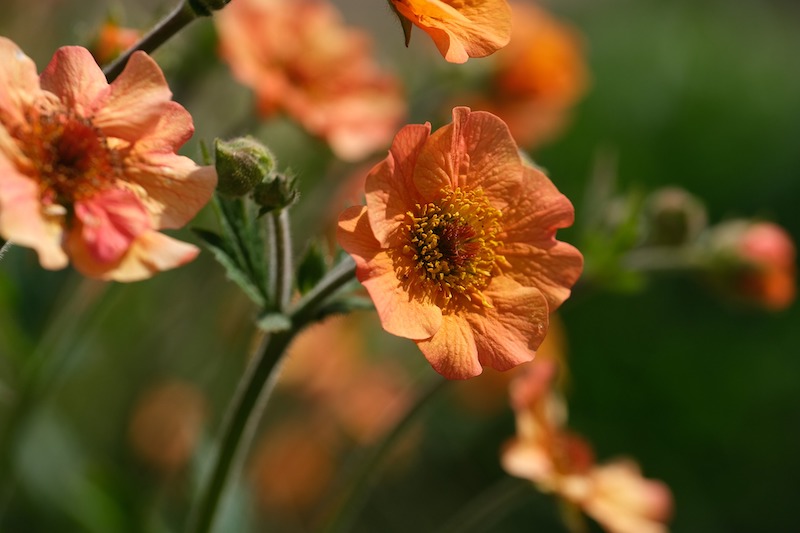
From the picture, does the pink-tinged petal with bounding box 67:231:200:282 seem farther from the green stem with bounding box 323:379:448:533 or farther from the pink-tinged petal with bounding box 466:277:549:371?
the green stem with bounding box 323:379:448:533

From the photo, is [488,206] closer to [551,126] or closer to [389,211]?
[389,211]

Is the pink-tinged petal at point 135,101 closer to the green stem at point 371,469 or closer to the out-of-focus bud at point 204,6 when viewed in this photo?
the out-of-focus bud at point 204,6

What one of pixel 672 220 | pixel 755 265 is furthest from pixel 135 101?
pixel 755 265

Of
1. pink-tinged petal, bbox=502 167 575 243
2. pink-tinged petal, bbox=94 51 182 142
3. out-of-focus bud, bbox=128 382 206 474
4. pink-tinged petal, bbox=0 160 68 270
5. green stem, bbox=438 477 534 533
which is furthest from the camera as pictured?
out-of-focus bud, bbox=128 382 206 474

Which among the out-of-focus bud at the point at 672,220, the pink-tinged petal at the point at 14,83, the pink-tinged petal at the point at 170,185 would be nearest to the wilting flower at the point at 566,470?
the out-of-focus bud at the point at 672,220

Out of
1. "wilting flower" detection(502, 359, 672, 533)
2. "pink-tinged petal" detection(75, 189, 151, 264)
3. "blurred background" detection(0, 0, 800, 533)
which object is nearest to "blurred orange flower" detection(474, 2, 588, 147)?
"blurred background" detection(0, 0, 800, 533)
